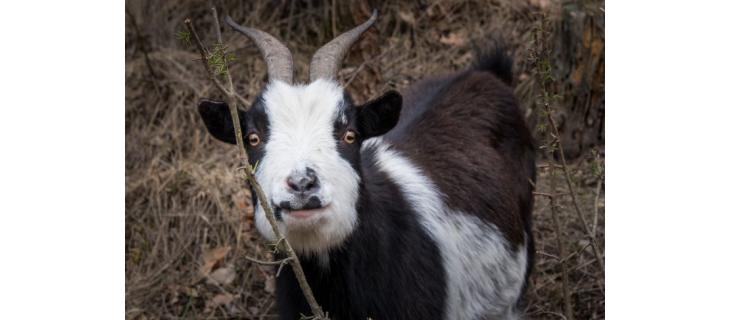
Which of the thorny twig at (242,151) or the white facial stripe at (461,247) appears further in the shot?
the white facial stripe at (461,247)

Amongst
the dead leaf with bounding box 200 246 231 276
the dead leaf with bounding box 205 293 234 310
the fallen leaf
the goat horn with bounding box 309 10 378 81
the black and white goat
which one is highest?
the goat horn with bounding box 309 10 378 81

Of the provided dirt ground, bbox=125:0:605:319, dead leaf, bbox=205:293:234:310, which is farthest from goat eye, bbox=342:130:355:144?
dead leaf, bbox=205:293:234:310

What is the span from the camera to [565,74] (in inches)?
229

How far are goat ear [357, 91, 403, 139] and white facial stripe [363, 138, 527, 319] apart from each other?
432 mm

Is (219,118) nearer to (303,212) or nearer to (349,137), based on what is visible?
(349,137)

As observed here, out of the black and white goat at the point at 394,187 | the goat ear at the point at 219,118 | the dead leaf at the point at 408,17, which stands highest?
the dead leaf at the point at 408,17

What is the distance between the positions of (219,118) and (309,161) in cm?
65

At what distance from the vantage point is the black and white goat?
3705 mm

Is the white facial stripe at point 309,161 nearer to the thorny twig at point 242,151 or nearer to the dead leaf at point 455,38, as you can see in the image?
the thorny twig at point 242,151

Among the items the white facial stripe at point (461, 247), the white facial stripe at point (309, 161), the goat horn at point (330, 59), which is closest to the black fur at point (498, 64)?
the white facial stripe at point (461, 247)

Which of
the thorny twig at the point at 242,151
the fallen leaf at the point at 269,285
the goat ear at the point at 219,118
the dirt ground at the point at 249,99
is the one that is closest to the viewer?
the thorny twig at the point at 242,151

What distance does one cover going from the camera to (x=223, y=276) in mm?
6281

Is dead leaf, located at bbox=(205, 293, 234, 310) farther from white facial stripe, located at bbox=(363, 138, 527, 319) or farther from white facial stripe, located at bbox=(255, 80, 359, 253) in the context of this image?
white facial stripe, located at bbox=(255, 80, 359, 253)

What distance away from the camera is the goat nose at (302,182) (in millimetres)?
3449
